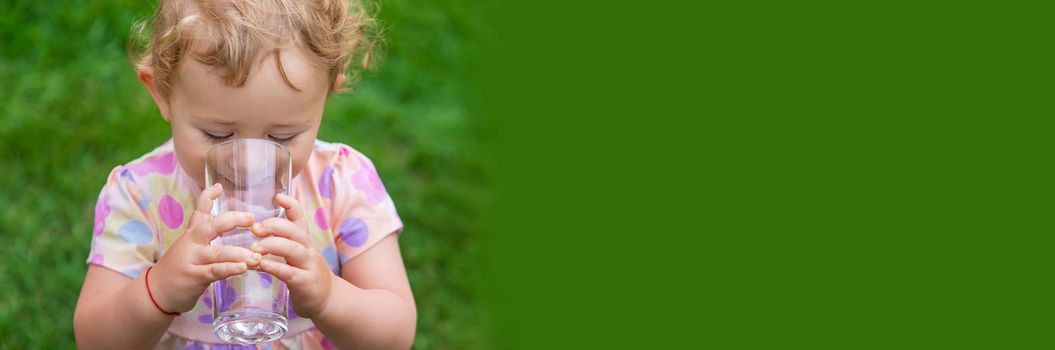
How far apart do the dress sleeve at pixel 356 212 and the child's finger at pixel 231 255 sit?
1.94 feet

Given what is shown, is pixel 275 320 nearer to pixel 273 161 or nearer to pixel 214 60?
pixel 273 161

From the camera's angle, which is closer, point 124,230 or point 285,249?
point 285,249

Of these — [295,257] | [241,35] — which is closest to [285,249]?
[295,257]

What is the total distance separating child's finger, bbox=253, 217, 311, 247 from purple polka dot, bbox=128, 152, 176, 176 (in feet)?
Result: 1.94

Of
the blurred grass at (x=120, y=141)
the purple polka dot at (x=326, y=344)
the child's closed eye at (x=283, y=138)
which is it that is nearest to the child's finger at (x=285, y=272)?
the child's closed eye at (x=283, y=138)

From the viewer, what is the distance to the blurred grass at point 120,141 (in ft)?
13.8

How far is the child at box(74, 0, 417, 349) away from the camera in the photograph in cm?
273

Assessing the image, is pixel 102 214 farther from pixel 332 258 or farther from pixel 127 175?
pixel 332 258

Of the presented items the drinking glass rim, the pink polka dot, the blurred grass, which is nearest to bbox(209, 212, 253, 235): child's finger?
the drinking glass rim

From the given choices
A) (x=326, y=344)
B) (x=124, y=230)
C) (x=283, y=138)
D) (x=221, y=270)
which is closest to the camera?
(x=221, y=270)

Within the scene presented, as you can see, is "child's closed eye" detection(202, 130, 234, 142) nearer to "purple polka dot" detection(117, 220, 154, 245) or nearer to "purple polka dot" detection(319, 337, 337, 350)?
"purple polka dot" detection(117, 220, 154, 245)

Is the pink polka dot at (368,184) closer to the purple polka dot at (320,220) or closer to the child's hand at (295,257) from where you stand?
the purple polka dot at (320,220)

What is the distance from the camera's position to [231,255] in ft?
8.61

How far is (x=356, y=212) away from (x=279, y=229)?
594 millimetres
